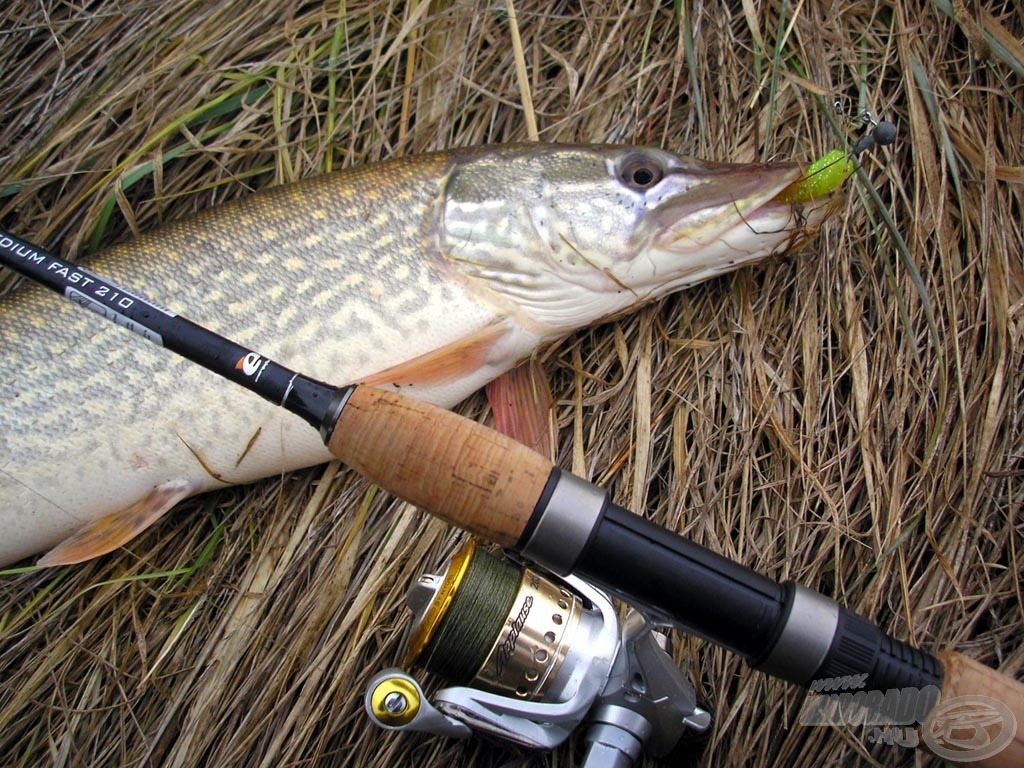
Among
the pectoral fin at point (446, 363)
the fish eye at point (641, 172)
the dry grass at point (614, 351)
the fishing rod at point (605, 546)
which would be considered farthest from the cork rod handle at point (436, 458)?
the fish eye at point (641, 172)

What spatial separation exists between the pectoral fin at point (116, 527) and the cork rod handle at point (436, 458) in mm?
671

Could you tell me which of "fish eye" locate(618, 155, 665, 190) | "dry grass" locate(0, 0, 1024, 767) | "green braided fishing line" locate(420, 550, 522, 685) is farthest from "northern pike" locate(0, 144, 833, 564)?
"green braided fishing line" locate(420, 550, 522, 685)

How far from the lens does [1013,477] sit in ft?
5.03

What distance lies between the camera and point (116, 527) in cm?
156

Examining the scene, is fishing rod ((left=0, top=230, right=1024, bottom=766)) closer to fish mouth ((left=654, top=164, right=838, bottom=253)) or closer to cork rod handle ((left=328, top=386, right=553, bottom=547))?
cork rod handle ((left=328, top=386, right=553, bottom=547))

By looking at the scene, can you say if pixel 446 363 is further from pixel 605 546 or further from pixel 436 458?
pixel 605 546

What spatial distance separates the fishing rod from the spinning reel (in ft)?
0.63

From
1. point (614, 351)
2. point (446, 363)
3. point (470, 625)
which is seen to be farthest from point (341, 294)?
point (470, 625)

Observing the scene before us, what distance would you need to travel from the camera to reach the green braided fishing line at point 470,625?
1.21m

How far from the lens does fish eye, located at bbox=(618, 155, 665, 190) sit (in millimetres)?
1570

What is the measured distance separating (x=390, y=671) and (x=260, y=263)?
0.80 m

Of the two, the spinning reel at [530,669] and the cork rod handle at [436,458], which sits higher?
the cork rod handle at [436,458]

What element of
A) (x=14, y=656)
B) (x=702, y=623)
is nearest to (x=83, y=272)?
(x=14, y=656)

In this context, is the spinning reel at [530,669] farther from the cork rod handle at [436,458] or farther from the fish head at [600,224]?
the fish head at [600,224]
